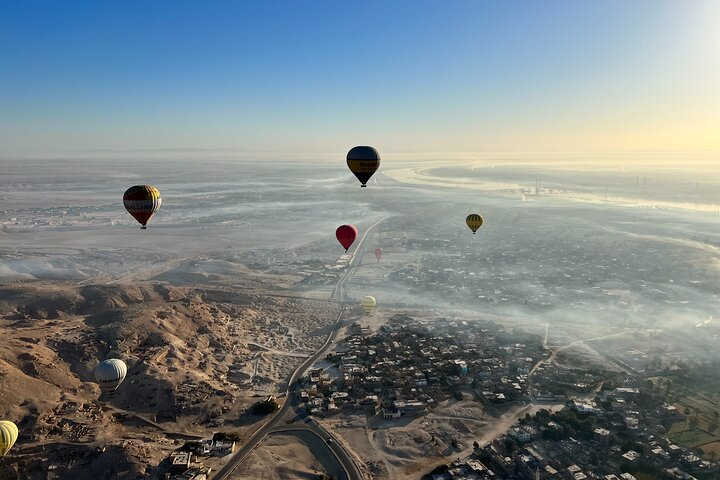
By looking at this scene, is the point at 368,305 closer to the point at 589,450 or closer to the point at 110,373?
the point at 589,450

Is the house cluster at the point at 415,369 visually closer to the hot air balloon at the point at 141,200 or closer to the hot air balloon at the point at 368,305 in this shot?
the hot air balloon at the point at 368,305

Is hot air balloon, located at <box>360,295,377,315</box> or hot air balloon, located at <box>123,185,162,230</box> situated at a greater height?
hot air balloon, located at <box>123,185,162,230</box>

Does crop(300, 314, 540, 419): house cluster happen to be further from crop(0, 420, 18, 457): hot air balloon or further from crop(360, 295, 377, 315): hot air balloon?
crop(0, 420, 18, 457): hot air balloon

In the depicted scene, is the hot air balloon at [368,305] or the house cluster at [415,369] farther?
the hot air balloon at [368,305]

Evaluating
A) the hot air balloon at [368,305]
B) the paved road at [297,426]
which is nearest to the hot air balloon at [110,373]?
the paved road at [297,426]

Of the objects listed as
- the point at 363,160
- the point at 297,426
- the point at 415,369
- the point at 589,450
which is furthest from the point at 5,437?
the point at 363,160

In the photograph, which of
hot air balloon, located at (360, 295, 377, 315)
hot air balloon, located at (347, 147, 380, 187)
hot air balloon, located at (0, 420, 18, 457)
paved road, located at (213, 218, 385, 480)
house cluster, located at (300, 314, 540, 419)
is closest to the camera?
hot air balloon, located at (0, 420, 18, 457)

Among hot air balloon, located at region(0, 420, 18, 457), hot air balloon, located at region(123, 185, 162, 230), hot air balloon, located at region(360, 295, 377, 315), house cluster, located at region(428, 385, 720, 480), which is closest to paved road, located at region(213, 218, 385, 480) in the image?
house cluster, located at region(428, 385, 720, 480)
